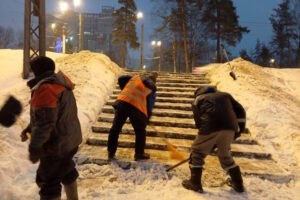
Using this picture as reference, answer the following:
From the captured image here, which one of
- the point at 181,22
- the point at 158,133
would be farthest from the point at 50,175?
the point at 181,22

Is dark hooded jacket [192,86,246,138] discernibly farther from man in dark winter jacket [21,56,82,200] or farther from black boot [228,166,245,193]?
man in dark winter jacket [21,56,82,200]

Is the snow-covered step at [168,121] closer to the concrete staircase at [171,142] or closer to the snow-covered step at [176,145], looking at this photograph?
the concrete staircase at [171,142]

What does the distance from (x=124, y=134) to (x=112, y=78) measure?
364 cm

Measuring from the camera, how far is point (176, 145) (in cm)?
539

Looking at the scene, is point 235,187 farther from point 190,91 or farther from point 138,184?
point 190,91

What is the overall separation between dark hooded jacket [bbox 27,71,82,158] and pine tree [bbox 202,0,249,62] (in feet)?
87.1

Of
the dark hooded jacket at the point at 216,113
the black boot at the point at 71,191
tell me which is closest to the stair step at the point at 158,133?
the dark hooded jacket at the point at 216,113

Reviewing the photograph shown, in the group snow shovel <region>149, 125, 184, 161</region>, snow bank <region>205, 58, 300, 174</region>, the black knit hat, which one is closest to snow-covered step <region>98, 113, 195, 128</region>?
→ snow shovel <region>149, 125, 184, 161</region>

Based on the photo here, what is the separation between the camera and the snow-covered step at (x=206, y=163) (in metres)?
4.31

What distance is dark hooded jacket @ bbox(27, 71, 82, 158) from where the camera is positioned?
103 inches

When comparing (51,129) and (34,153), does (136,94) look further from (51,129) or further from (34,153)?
(34,153)

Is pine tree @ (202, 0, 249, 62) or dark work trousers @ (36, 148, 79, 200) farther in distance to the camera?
pine tree @ (202, 0, 249, 62)

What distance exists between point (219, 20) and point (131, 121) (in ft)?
86.0

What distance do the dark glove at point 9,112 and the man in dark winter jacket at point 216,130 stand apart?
8.75 ft
